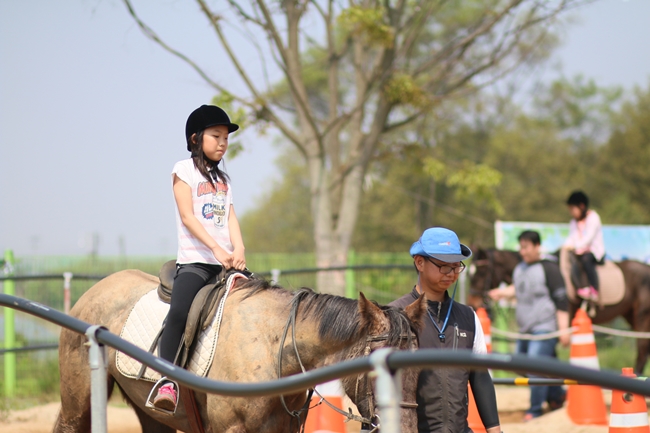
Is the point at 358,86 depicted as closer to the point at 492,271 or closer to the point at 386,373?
the point at 492,271

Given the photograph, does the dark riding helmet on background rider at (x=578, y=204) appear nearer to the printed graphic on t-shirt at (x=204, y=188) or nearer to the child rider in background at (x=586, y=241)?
the child rider in background at (x=586, y=241)

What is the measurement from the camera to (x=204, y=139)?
165 inches

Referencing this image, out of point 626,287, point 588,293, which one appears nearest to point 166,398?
point 588,293

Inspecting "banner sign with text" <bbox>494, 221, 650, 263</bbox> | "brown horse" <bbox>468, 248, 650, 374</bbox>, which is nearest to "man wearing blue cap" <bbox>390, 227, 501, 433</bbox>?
"brown horse" <bbox>468, 248, 650, 374</bbox>

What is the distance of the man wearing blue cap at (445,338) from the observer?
334cm

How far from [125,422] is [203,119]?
4.90m

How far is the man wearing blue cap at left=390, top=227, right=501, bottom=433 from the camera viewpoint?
3.34 m

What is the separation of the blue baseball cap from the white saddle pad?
1165 mm

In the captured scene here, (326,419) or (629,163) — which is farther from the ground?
(629,163)

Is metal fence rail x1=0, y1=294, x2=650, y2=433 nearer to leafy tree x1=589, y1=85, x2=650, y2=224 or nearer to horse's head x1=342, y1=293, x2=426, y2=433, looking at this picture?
horse's head x1=342, y1=293, x2=426, y2=433

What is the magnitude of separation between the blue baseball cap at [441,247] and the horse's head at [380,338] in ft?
1.03

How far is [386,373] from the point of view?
6.81 ft

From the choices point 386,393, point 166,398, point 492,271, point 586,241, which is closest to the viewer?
point 386,393

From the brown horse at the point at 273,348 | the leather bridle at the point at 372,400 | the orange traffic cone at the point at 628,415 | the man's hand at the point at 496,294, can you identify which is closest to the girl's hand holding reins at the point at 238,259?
the brown horse at the point at 273,348
